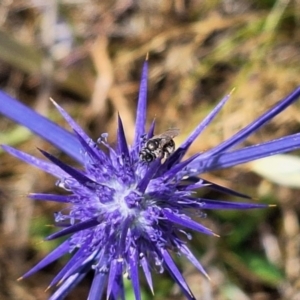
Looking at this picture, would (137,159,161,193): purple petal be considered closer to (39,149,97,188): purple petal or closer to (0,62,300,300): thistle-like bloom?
(0,62,300,300): thistle-like bloom

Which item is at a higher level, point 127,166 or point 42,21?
point 42,21

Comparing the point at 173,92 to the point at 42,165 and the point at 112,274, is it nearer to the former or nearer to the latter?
the point at 42,165

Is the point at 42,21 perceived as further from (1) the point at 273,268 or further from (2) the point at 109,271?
(2) the point at 109,271

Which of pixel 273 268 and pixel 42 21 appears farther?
pixel 42 21

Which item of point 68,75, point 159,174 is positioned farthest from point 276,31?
point 159,174

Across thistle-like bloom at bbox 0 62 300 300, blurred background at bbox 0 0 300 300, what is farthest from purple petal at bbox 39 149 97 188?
blurred background at bbox 0 0 300 300

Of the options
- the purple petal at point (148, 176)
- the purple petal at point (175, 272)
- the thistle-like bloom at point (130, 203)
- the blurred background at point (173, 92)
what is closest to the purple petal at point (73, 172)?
the thistle-like bloom at point (130, 203)

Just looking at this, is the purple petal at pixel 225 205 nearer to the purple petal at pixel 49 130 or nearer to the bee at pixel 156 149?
the bee at pixel 156 149

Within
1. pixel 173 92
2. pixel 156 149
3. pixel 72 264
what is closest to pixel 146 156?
pixel 156 149
